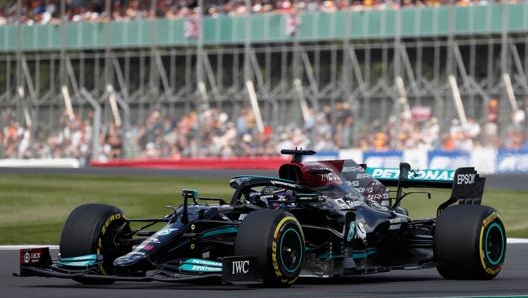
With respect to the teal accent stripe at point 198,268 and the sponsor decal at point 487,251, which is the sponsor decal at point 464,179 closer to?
the sponsor decal at point 487,251

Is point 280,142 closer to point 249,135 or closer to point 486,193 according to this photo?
point 249,135

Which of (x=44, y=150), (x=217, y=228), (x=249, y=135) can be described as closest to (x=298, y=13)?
(x=249, y=135)

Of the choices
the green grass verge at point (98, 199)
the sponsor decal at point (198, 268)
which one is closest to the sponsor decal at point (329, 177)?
the sponsor decal at point (198, 268)

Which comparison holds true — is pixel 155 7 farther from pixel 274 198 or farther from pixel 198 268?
pixel 198 268

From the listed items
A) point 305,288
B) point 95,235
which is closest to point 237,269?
point 305,288

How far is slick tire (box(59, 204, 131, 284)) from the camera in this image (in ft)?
41.6

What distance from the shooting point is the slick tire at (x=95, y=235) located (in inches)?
499

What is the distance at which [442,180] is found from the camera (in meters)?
14.9

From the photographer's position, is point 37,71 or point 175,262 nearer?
point 175,262

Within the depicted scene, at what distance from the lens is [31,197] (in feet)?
102

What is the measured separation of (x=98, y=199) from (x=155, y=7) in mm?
18220

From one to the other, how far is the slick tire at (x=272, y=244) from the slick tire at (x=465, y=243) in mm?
1752

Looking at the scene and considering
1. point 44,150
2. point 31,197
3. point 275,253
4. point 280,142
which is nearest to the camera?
point 275,253

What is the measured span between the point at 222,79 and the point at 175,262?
35171 millimetres
